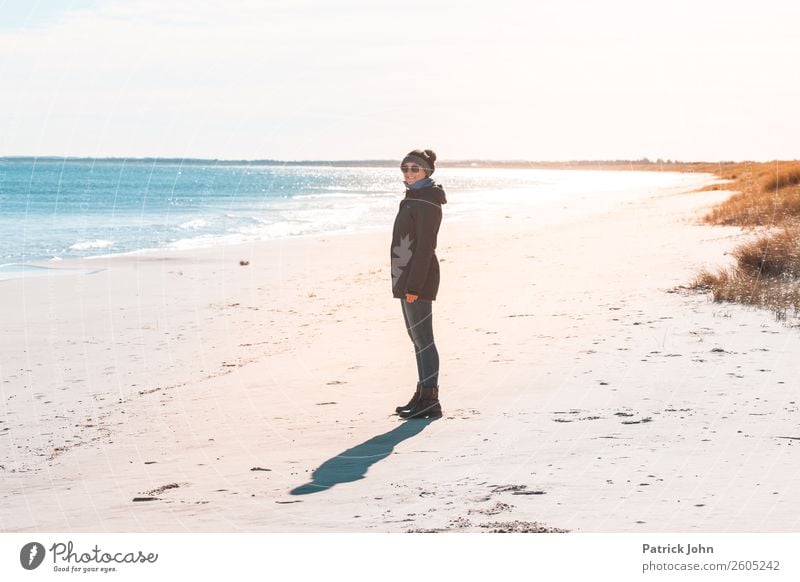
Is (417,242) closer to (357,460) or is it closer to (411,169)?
(411,169)

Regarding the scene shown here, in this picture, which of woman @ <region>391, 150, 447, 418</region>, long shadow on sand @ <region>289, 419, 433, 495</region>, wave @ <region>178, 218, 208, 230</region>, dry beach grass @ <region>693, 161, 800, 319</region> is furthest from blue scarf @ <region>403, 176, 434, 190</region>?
wave @ <region>178, 218, 208, 230</region>

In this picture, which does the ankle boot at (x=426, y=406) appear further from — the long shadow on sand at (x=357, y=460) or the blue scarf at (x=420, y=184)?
the blue scarf at (x=420, y=184)

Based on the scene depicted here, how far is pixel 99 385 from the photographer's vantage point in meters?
8.33

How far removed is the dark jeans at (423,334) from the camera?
247 inches

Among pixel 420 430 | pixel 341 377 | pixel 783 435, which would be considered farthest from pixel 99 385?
pixel 783 435

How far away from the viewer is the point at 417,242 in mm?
6105

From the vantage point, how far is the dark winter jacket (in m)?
6.08

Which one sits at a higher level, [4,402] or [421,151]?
[421,151]

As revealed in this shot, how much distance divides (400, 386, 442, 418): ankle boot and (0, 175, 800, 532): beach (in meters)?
0.07

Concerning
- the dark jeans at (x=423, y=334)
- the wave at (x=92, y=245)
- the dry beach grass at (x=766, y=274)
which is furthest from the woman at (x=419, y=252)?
the wave at (x=92, y=245)

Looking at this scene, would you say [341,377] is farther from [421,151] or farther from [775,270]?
[775,270]

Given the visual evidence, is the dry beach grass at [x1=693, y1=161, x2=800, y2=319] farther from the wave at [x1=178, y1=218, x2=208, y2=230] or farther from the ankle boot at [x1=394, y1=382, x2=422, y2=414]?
the wave at [x1=178, y1=218, x2=208, y2=230]

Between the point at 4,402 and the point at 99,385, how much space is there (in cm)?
85

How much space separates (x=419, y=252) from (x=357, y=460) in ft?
4.79
